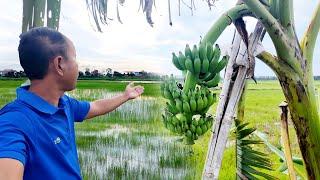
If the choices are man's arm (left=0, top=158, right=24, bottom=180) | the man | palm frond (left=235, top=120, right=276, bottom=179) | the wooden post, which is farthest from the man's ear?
palm frond (left=235, top=120, right=276, bottom=179)

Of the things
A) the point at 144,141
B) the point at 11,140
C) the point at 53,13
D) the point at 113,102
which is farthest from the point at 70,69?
the point at 144,141

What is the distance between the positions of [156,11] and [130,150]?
137 centimetres

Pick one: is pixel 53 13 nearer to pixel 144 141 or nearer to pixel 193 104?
pixel 193 104

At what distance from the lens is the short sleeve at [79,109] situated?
0.83 meters

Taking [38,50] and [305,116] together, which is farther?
[305,116]

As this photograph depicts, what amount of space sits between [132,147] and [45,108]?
1687 mm

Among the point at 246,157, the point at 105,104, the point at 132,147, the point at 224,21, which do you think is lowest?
the point at 132,147

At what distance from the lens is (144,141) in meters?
2.25

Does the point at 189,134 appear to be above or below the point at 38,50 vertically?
below

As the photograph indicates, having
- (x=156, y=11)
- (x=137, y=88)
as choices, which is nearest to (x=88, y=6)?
(x=156, y=11)

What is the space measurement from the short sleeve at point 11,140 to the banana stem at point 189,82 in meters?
0.22

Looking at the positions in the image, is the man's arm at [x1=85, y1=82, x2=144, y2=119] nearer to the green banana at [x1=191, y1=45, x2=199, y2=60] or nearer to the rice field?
the green banana at [x1=191, y1=45, x2=199, y2=60]

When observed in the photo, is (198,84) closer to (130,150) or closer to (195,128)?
(195,128)

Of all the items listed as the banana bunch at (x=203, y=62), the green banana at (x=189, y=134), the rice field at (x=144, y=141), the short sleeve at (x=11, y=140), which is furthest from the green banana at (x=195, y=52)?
the rice field at (x=144, y=141)
